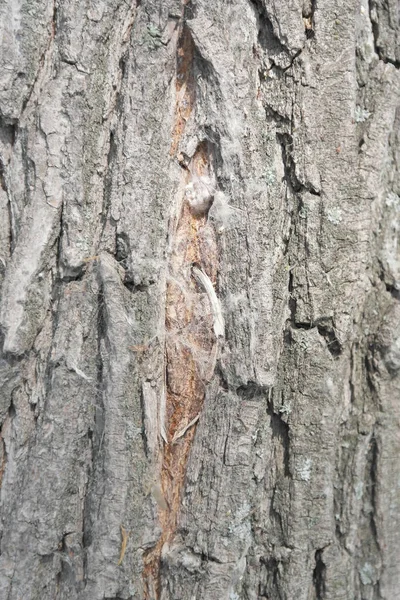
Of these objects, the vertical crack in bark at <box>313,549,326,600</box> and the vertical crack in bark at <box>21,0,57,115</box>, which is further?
the vertical crack in bark at <box>313,549,326,600</box>

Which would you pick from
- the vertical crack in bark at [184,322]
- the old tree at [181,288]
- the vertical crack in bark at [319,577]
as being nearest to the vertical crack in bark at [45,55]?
the old tree at [181,288]

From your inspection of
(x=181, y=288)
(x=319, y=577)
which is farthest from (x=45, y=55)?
(x=319, y=577)

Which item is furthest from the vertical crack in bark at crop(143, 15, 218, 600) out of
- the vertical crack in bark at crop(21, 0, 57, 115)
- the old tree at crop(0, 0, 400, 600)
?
the vertical crack in bark at crop(21, 0, 57, 115)

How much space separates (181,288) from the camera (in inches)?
61.2

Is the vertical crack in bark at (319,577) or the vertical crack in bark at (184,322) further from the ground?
the vertical crack in bark at (184,322)

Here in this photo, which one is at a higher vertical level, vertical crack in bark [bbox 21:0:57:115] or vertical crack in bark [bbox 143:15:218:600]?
vertical crack in bark [bbox 21:0:57:115]

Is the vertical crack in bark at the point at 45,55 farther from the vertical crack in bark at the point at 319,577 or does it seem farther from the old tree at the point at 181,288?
the vertical crack in bark at the point at 319,577

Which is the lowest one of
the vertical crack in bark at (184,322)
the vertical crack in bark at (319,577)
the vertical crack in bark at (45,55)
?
the vertical crack in bark at (319,577)

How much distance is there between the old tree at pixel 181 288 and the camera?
144cm

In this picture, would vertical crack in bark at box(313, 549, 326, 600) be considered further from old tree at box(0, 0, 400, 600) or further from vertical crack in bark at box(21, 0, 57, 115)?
vertical crack in bark at box(21, 0, 57, 115)

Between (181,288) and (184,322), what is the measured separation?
0.10m

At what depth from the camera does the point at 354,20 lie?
5.08ft

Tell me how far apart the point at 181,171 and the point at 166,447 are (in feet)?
2.56

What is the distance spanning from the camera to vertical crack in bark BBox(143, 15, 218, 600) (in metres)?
1.53
